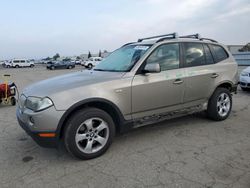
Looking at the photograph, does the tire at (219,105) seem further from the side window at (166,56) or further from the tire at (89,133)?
the tire at (89,133)

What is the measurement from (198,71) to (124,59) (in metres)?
1.43

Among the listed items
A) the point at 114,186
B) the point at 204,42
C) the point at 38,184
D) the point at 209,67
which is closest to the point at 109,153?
the point at 114,186

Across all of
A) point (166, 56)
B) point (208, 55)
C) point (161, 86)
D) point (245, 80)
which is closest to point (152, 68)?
point (161, 86)

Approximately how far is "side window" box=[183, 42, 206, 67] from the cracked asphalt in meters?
1.28

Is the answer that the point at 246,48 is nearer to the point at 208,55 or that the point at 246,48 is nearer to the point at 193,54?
the point at 208,55

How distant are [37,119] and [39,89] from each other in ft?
1.79

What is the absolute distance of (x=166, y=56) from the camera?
4.14 m

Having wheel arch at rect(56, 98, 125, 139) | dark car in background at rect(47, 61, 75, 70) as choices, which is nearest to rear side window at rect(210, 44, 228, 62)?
wheel arch at rect(56, 98, 125, 139)

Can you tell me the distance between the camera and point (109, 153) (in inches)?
143

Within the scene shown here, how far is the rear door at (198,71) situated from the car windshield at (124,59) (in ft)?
2.92

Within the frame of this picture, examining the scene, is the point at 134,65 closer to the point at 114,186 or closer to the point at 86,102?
the point at 86,102

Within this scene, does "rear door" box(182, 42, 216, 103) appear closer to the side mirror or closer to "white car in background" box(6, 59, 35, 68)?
the side mirror

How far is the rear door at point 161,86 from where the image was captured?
147 inches

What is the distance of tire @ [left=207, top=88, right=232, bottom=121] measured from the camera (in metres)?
4.80
